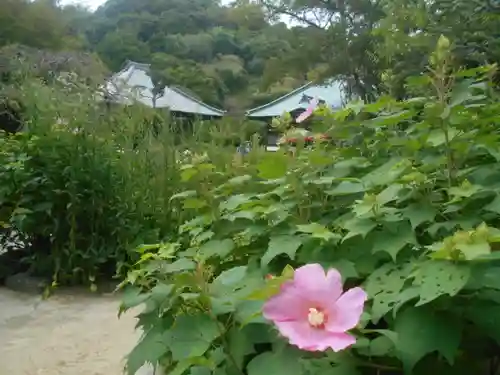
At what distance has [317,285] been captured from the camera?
0.61 meters

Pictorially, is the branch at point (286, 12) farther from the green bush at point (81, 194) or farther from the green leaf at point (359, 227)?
the green leaf at point (359, 227)

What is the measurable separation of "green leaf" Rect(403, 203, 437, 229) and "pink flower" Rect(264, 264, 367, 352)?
23 centimetres

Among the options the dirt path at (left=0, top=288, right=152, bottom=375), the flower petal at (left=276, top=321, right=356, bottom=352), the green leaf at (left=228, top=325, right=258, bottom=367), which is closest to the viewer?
the flower petal at (left=276, top=321, right=356, bottom=352)

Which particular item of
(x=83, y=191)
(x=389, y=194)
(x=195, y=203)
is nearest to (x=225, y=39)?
(x=83, y=191)

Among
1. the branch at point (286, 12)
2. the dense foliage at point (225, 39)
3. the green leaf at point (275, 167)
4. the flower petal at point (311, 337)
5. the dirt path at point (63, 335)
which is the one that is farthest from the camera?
the branch at point (286, 12)

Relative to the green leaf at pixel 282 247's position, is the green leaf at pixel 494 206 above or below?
above

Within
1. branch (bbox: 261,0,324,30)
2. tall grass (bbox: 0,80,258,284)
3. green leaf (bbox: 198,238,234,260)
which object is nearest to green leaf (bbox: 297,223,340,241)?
green leaf (bbox: 198,238,234,260)

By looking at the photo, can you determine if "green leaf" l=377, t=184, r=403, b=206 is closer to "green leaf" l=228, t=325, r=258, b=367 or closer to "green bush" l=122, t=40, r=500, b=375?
"green bush" l=122, t=40, r=500, b=375

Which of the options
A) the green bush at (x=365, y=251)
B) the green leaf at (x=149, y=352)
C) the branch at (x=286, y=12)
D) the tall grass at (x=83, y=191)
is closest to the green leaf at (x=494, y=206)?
the green bush at (x=365, y=251)

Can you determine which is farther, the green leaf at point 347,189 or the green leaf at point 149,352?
the green leaf at point 347,189

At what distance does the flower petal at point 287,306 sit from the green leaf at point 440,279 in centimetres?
11

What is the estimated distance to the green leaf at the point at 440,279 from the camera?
1.90ft

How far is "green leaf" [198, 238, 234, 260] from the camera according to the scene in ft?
3.28

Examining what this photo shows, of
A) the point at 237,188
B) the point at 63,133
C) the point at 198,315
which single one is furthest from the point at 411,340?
the point at 63,133
